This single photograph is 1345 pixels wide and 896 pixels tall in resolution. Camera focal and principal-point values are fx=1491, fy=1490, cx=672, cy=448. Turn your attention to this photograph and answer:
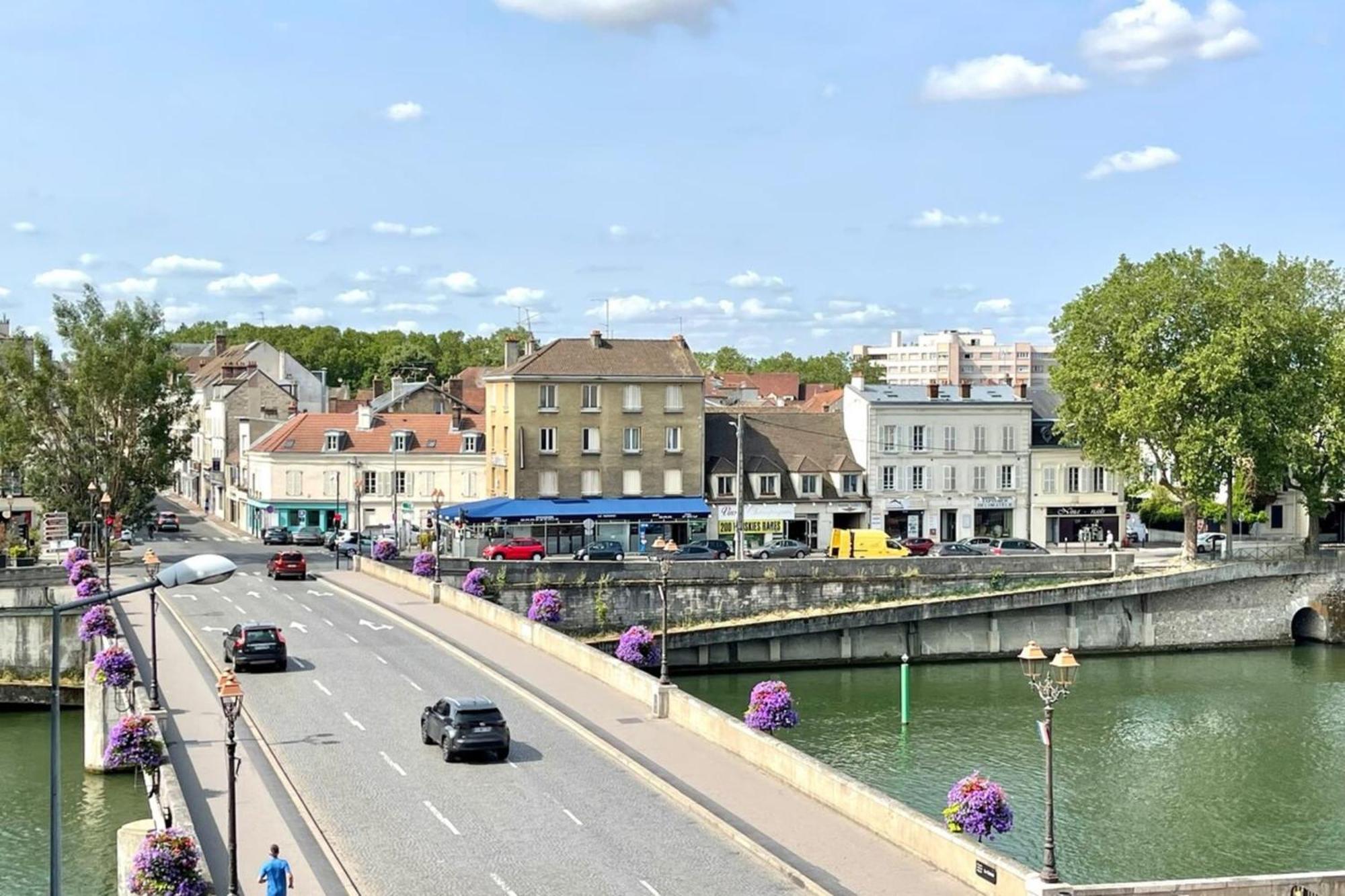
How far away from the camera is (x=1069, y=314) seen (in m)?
68.2

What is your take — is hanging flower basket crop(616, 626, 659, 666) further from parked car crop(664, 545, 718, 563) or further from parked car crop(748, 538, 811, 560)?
parked car crop(748, 538, 811, 560)

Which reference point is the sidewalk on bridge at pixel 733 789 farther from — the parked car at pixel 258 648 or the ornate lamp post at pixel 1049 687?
the parked car at pixel 258 648

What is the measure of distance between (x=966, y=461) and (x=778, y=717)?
4742 cm

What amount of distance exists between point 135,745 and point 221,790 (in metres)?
2.06

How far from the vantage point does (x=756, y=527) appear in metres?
75.9

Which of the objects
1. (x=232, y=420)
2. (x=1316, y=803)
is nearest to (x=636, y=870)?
(x=1316, y=803)

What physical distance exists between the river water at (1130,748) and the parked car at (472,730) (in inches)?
425

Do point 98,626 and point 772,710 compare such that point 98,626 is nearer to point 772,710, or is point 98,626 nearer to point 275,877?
point 772,710

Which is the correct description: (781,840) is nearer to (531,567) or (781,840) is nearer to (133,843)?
(133,843)

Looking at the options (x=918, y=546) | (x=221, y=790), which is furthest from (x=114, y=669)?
(x=918, y=546)

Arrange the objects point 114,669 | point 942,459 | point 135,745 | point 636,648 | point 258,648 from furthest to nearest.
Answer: point 942,459, point 636,648, point 258,648, point 114,669, point 135,745

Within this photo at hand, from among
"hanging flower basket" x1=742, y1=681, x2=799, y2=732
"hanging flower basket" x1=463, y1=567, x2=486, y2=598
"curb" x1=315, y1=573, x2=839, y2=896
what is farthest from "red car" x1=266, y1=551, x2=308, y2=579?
"hanging flower basket" x1=742, y1=681, x2=799, y2=732

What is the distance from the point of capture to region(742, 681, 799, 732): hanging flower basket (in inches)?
1335

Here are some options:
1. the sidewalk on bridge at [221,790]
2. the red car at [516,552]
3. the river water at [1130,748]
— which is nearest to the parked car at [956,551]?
the river water at [1130,748]
